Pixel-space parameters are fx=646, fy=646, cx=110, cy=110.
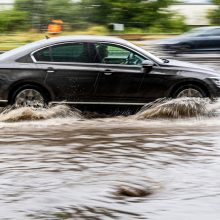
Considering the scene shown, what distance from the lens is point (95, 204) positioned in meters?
6.53

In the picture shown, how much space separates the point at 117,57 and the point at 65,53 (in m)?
0.94

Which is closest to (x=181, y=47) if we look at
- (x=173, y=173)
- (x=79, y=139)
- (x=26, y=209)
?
(x=79, y=139)

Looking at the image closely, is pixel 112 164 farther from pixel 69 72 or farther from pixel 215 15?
pixel 215 15

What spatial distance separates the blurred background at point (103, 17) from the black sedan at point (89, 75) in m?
25.5

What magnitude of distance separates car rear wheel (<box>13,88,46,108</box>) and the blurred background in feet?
84.1

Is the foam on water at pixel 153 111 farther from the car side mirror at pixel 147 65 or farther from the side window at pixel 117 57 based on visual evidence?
the side window at pixel 117 57

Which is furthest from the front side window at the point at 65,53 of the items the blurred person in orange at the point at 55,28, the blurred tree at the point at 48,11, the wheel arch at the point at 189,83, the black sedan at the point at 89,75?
the blurred tree at the point at 48,11

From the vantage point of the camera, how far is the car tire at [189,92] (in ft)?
38.1

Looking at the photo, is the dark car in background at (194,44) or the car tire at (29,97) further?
the dark car in background at (194,44)

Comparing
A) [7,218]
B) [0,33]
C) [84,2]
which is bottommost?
[7,218]

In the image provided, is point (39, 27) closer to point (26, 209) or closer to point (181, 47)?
point (181, 47)

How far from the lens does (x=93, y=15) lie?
41375 millimetres

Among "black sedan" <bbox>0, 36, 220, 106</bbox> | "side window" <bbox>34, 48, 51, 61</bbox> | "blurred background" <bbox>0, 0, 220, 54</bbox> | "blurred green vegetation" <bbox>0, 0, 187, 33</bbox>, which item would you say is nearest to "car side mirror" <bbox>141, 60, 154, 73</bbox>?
"black sedan" <bbox>0, 36, 220, 106</bbox>

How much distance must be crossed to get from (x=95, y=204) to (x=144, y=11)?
120 feet
